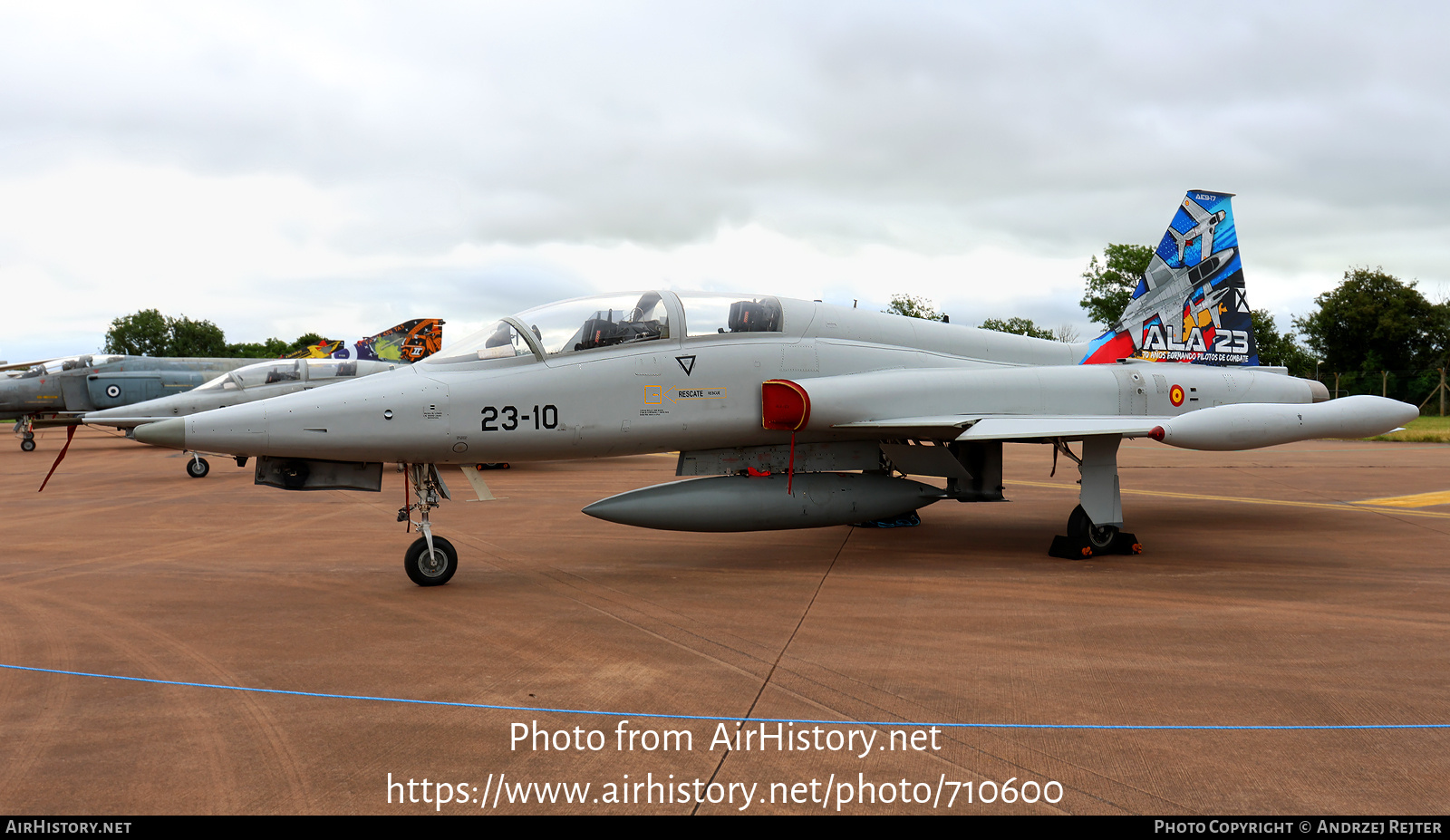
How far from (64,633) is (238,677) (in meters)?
2.08

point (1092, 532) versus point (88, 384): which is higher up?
point (88, 384)

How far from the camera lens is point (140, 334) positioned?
354 ft

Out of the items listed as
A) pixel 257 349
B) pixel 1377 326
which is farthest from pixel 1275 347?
pixel 257 349

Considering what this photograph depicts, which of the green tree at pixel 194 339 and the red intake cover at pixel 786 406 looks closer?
the red intake cover at pixel 786 406

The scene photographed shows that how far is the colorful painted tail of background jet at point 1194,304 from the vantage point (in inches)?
439

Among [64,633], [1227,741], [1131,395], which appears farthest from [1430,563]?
[64,633]

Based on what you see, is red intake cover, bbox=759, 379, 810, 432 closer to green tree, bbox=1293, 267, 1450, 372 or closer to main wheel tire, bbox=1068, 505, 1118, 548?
main wheel tire, bbox=1068, 505, 1118, 548

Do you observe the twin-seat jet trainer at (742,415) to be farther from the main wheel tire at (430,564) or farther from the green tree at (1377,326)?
the green tree at (1377,326)

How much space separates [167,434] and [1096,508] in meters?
8.17

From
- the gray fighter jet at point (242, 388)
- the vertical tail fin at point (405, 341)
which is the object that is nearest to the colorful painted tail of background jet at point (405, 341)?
the vertical tail fin at point (405, 341)

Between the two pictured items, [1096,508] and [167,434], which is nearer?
[167,434]

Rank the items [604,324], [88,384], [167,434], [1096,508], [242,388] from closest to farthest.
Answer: [167,434] → [604,324] → [1096,508] → [242,388] → [88,384]

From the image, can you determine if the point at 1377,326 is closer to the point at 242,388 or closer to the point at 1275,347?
the point at 1275,347

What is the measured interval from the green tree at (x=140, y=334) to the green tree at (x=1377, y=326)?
112m
